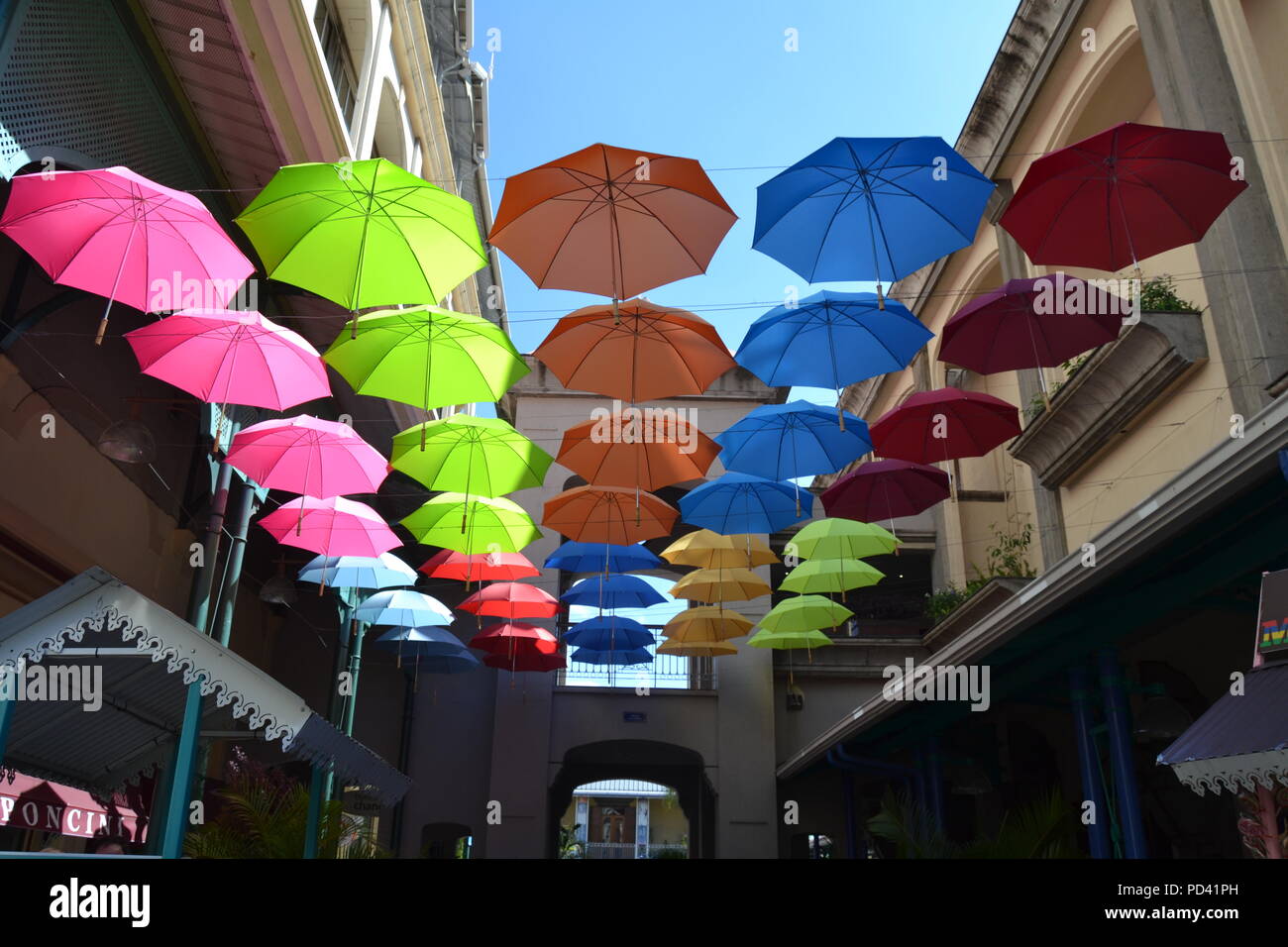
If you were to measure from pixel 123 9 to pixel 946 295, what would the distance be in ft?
44.8

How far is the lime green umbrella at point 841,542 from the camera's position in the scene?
492 inches

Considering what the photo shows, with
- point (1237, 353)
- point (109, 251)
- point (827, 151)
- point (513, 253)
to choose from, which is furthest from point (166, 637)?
point (1237, 353)

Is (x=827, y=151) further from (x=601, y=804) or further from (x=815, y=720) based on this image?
(x=601, y=804)

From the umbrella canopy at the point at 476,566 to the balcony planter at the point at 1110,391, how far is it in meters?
7.28

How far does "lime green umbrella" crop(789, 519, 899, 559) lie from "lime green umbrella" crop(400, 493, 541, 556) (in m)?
3.55

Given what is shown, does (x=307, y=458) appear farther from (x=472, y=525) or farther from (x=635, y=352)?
(x=635, y=352)

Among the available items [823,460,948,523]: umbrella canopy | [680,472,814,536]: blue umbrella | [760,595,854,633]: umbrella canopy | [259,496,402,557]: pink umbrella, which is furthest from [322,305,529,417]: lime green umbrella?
[760,595,854,633]: umbrella canopy

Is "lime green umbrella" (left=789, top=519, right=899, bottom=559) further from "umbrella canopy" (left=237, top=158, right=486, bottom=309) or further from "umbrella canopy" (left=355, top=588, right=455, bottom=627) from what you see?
"umbrella canopy" (left=237, top=158, right=486, bottom=309)

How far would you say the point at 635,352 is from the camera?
9.16 m

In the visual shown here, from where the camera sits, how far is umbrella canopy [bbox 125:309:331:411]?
7848 millimetres

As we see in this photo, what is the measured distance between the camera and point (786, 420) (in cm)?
1070

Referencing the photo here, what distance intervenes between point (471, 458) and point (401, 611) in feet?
16.8

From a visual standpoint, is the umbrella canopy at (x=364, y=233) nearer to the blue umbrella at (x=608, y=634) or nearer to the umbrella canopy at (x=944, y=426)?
the umbrella canopy at (x=944, y=426)

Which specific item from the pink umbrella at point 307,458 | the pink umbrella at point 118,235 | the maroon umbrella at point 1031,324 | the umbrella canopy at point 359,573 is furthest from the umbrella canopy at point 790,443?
the pink umbrella at point 118,235
